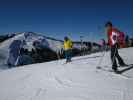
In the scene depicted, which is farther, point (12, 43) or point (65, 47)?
point (12, 43)

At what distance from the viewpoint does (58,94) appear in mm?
5387

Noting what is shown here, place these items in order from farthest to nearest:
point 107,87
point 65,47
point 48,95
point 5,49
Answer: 1. point 5,49
2. point 65,47
3. point 107,87
4. point 48,95

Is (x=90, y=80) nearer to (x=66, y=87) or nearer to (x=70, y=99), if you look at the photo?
(x=66, y=87)

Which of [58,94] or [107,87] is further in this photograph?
[107,87]

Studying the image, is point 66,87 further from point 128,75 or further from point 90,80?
point 128,75

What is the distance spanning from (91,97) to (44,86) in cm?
184

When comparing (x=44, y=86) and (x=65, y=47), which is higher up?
(x=65, y=47)

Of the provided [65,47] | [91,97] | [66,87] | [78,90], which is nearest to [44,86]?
[66,87]

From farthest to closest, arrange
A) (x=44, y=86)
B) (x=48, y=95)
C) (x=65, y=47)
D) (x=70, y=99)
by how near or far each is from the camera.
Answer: (x=65, y=47), (x=44, y=86), (x=48, y=95), (x=70, y=99)

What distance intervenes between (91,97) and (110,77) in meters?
2.12

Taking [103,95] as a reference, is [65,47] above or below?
above

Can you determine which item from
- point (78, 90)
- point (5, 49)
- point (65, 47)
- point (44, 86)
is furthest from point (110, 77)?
point (5, 49)

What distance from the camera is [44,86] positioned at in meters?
6.26

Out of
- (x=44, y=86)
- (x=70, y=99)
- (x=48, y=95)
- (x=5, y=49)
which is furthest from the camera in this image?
(x=5, y=49)
